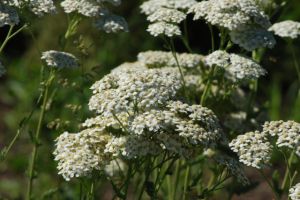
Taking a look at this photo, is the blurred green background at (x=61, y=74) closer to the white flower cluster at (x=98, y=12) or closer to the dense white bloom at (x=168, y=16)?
the white flower cluster at (x=98, y=12)

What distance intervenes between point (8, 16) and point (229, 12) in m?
1.66

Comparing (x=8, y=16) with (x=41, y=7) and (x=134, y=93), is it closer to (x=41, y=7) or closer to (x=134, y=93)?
(x=41, y=7)

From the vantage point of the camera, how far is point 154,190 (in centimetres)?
457

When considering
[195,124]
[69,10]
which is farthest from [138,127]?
[69,10]

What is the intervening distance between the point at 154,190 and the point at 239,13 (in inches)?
60.9

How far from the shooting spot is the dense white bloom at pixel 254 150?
4.34 metres

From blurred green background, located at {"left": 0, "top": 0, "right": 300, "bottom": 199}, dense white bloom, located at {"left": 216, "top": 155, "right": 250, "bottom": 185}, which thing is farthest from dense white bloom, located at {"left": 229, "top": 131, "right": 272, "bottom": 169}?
blurred green background, located at {"left": 0, "top": 0, "right": 300, "bottom": 199}

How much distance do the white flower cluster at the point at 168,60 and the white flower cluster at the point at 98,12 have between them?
1.45ft

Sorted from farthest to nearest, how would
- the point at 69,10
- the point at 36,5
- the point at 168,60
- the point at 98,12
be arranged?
1. the point at 168,60
2. the point at 98,12
3. the point at 69,10
4. the point at 36,5

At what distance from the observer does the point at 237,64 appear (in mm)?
5172

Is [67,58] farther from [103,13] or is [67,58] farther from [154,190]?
[154,190]

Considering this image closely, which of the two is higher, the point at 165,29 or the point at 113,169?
the point at 165,29

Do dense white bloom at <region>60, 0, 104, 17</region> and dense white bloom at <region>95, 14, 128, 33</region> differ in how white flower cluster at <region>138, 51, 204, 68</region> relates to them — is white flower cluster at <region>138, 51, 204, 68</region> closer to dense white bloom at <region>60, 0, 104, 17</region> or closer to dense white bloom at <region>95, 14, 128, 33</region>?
dense white bloom at <region>95, 14, 128, 33</region>

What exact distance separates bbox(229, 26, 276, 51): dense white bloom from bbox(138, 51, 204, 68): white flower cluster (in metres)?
0.73
